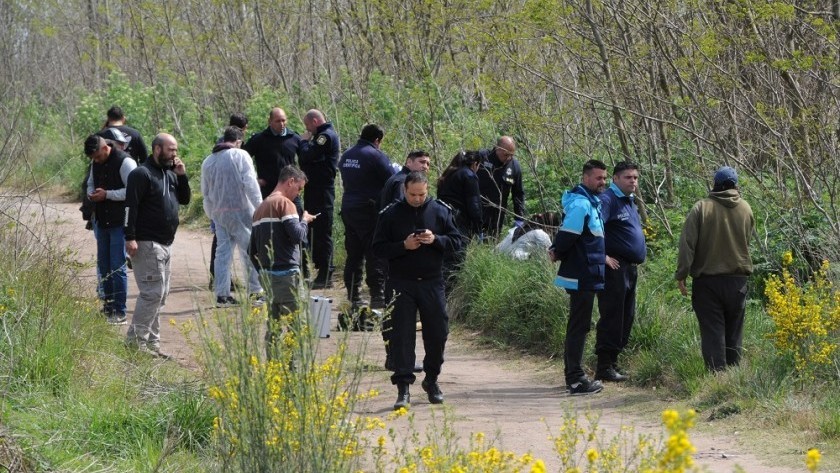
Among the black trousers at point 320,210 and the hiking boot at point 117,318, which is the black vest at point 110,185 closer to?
the hiking boot at point 117,318

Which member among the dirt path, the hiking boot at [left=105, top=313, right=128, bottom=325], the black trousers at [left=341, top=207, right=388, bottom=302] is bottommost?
the dirt path

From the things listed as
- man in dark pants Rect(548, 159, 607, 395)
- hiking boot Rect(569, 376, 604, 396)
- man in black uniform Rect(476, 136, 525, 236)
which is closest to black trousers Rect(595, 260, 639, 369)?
man in dark pants Rect(548, 159, 607, 395)

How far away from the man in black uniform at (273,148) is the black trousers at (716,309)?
5.73 meters

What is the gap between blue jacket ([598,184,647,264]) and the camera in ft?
32.3

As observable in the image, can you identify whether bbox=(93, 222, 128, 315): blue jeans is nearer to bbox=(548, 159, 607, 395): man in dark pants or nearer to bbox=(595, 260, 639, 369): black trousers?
bbox=(548, 159, 607, 395): man in dark pants

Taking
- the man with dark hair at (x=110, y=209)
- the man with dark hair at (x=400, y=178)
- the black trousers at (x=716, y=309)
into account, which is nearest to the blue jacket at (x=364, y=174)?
the man with dark hair at (x=400, y=178)

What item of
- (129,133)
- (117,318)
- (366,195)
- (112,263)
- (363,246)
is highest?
(129,133)

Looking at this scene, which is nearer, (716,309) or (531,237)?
(716,309)

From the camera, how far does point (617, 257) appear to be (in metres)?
9.88

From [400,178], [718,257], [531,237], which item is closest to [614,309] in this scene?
[718,257]

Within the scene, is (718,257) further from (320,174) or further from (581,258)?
(320,174)

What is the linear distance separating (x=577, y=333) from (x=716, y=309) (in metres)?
1.11

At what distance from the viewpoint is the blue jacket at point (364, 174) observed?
39.9 ft

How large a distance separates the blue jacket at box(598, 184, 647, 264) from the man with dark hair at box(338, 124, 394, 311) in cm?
298
